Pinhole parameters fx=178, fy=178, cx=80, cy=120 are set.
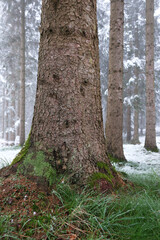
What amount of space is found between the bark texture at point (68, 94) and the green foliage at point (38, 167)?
0.08 meters

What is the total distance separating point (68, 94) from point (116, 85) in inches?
142

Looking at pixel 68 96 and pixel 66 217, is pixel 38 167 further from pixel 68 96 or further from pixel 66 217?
pixel 68 96

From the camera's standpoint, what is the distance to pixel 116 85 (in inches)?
221

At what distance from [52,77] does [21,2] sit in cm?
1269

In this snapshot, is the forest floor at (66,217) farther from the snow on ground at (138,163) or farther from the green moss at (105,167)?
the snow on ground at (138,163)

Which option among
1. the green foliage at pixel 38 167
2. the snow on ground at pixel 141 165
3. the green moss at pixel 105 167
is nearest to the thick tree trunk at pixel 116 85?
the snow on ground at pixel 141 165

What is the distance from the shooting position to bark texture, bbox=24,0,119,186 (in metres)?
2.29

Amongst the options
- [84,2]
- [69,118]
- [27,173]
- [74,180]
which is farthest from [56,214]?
[84,2]

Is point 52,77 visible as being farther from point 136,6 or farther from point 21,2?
point 136,6

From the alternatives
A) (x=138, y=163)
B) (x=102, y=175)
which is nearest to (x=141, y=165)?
(x=138, y=163)

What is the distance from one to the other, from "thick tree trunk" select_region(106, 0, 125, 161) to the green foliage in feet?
12.2

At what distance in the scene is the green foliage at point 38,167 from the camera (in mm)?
2164

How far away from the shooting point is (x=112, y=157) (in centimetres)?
566

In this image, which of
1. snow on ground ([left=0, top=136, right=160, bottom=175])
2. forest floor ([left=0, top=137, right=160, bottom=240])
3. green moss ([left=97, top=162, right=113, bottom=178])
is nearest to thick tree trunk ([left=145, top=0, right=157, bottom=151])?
snow on ground ([left=0, top=136, right=160, bottom=175])
